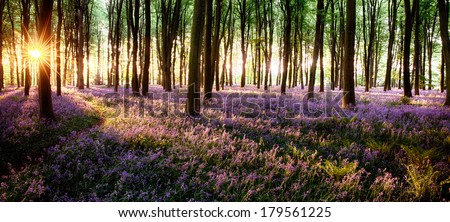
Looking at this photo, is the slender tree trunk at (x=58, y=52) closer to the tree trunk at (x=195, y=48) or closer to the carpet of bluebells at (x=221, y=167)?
the carpet of bluebells at (x=221, y=167)

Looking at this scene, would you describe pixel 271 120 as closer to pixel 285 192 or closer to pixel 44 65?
pixel 285 192

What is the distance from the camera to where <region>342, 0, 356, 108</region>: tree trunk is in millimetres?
10961

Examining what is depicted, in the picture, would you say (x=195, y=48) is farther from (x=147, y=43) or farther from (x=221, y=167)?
(x=147, y=43)

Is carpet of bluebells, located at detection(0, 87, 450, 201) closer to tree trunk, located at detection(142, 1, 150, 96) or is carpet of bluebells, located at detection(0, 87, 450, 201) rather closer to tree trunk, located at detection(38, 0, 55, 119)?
tree trunk, located at detection(38, 0, 55, 119)

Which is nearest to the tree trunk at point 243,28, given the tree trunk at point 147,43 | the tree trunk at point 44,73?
the tree trunk at point 147,43

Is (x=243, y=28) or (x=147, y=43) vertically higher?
(x=243, y=28)

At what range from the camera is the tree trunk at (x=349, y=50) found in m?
11.0

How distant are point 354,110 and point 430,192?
7.29m

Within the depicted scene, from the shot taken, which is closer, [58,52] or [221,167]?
[221,167]

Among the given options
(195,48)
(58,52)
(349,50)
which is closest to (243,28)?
(349,50)

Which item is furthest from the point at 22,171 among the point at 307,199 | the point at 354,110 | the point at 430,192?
the point at 354,110

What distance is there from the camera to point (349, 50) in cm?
1115

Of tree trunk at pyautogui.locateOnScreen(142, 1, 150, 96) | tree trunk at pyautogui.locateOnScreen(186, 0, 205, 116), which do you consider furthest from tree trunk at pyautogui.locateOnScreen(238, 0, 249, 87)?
tree trunk at pyautogui.locateOnScreen(186, 0, 205, 116)

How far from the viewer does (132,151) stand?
5.24 metres
